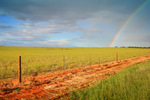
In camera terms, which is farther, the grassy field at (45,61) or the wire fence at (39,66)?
the grassy field at (45,61)

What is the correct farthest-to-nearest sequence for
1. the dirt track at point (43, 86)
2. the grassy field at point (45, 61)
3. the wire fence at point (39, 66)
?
the grassy field at point (45, 61) < the wire fence at point (39, 66) < the dirt track at point (43, 86)

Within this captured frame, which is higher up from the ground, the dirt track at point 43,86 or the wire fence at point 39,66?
the dirt track at point 43,86

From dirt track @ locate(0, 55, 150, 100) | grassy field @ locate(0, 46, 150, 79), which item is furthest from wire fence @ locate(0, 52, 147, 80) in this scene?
dirt track @ locate(0, 55, 150, 100)

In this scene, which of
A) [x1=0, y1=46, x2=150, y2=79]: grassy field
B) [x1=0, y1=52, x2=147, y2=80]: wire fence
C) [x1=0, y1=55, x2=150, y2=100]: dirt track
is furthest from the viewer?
[x1=0, y1=46, x2=150, y2=79]: grassy field

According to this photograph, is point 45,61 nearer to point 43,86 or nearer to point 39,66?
point 39,66

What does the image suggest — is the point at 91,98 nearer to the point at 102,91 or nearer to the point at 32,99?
the point at 102,91

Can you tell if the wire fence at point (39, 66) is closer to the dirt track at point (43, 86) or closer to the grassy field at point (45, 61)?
the grassy field at point (45, 61)

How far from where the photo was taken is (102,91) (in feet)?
17.9

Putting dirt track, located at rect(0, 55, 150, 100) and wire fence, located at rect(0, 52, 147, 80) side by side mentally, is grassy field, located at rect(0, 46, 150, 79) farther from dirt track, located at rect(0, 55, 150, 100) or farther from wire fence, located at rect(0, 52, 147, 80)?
dirt track, located at rect(0, 55, 150, 100)

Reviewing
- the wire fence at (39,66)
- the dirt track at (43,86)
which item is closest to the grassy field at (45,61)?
the wire fence at (39,66)

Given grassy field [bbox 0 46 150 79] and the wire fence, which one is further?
grassy field [bbox 0 46 150 79]

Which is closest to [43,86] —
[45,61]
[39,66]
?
[39,66]

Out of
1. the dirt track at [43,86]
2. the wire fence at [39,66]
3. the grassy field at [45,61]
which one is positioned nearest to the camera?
the dirt track at [43,86]

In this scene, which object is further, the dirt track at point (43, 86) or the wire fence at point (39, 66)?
the wire fence at point (39, 66)
